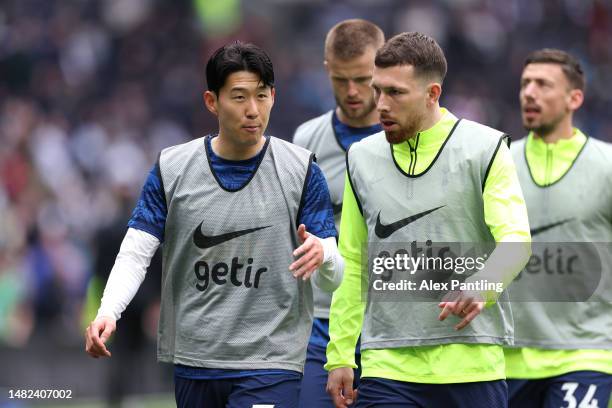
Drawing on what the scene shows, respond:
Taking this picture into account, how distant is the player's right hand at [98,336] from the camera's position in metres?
5.59

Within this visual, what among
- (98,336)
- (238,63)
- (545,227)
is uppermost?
(238,63)

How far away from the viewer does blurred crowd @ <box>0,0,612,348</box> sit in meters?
16.6

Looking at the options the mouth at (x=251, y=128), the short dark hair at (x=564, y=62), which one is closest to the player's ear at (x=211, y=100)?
the mouth at (x=251, y=128)

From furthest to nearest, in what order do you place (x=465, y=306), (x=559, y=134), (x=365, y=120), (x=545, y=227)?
1. (x=559, y=134)
2. (x=365, y=120)
3. (x=545, y=227)
4. (x=465, y=306)

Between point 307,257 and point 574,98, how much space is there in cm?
318

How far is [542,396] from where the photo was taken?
7574 mm

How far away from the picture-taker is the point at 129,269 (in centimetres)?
603

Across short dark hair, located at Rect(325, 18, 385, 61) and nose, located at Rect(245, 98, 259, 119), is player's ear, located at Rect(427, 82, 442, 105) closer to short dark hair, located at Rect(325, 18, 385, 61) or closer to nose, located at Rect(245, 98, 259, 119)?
nose, located at Rect(245, 98, 259, 119)

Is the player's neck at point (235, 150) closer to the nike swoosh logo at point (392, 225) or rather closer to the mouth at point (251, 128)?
the mouth at point (251, 128)

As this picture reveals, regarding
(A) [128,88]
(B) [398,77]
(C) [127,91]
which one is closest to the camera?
Answer: (B) [398,77]

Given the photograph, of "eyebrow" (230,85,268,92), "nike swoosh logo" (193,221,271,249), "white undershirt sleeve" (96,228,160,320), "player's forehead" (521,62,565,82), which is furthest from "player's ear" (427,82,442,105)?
"player's forehead" (521,62,565,82)

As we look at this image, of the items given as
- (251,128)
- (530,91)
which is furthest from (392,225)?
(530,91)

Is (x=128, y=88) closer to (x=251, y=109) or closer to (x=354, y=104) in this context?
(x=354, y=104)

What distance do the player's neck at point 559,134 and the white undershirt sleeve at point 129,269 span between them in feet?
9.33
